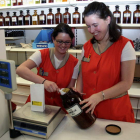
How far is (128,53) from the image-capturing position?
41.7 inches

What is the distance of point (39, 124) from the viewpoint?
837mm

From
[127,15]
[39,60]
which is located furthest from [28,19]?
[127,15]

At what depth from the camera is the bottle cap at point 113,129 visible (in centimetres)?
89

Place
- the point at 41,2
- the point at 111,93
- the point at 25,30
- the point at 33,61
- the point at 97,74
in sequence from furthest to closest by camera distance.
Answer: the point at 25,30
the point at 41,2
the point at 33,61
the point at 97,74
the point at 111,93

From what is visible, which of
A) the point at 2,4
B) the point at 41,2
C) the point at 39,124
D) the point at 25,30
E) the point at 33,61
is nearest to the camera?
the point at 39,124

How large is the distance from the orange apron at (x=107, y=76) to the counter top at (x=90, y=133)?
0.16 metres

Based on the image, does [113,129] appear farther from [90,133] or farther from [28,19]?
[28,19]

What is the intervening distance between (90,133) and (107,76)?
403 millimetres

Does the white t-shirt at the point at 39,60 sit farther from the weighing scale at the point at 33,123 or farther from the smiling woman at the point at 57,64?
the weighing scale at the point at 33,123

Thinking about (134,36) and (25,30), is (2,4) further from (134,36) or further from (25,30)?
(134,36)

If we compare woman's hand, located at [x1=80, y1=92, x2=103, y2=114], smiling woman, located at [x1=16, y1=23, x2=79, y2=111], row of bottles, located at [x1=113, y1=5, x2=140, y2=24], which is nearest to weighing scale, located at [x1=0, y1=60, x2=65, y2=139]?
woman's hand, located at [x1=80, y1=92, x2=103, y2=114]

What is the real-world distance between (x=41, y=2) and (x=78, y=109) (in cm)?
184

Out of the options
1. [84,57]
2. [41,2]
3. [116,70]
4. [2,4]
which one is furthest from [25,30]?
[116,70]

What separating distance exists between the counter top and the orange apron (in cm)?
16
